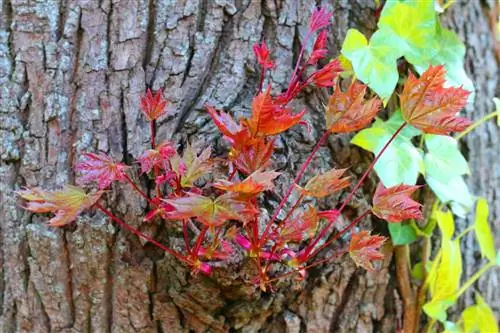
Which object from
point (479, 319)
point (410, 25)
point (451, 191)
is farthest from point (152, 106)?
point (479, 319)

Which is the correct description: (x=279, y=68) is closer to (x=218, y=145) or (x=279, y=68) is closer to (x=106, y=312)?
(x=218, y=145)

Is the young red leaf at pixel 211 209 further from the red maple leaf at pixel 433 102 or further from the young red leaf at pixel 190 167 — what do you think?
the red maple leaf at pixel 433 102

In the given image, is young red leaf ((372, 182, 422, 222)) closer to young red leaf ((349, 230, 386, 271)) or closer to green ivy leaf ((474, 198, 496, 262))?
young red leaf ((349, 230, 386, 271))

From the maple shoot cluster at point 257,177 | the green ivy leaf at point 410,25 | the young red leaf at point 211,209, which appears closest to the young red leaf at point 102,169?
the maple shoot cluster at point 257,177

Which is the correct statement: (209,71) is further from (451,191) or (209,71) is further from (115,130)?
(451,191)

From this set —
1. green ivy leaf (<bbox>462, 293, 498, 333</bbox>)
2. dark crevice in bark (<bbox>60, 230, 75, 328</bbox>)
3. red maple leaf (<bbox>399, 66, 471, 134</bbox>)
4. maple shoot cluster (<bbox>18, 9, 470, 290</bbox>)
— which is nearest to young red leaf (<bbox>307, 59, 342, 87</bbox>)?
maple shoot cluster (<bbox>18, 9, 470, 290</bbox>)

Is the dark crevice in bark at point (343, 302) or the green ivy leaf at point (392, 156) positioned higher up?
the green ivy leaf at point (392, 156)
